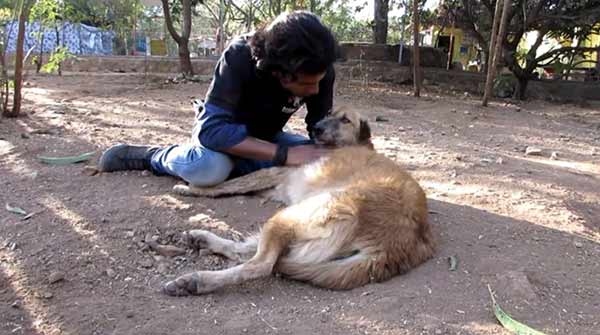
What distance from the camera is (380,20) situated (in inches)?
537

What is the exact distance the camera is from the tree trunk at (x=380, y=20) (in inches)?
533

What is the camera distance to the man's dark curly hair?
259cm

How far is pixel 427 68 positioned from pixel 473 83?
1.25m

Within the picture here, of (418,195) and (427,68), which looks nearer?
(418,195)

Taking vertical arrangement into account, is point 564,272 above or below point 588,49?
below

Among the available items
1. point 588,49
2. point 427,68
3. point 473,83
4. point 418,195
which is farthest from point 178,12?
point 418,195

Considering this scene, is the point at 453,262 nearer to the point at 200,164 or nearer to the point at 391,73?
the point at 200,164

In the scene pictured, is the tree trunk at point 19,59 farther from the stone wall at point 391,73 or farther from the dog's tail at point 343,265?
the stone wall at point 391,73

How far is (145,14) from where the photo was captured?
2659 centimetres

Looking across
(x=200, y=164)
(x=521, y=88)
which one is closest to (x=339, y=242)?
(x=200, y=164)

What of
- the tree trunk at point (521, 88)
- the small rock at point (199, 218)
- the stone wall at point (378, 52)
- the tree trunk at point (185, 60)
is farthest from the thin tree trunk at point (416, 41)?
the small rock at point (199, 218)

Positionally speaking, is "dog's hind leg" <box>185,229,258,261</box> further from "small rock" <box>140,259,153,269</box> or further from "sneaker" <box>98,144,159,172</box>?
"sneaker" <box>98,144,159,172</box>

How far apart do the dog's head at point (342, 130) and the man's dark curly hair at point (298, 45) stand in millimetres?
768

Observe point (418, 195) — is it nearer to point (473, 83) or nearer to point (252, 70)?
point (252, 70)
